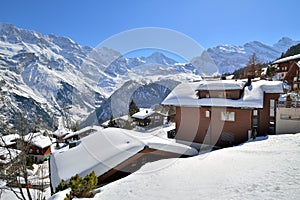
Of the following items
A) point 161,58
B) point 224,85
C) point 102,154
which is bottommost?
point 102,154

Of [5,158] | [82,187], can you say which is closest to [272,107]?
[82,187]

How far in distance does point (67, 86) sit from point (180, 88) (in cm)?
16300

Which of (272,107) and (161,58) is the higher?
(161,58)

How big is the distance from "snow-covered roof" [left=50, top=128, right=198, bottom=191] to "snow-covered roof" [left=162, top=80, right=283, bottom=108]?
4.77 meters

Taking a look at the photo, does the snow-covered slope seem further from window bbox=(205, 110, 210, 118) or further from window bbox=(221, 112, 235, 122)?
window bbox=(205, 110, 210, 118)

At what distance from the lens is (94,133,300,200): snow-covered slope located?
471 cm

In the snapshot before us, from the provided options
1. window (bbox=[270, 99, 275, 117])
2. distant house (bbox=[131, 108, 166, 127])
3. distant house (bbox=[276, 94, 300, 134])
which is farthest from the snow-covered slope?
distant house (bbox=[131, 108, 166, 127])

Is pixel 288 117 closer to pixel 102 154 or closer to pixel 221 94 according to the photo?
pixel 221 94

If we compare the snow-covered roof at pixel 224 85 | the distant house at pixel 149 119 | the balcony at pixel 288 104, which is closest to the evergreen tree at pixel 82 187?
the snow-covered roof at pixel 224 85

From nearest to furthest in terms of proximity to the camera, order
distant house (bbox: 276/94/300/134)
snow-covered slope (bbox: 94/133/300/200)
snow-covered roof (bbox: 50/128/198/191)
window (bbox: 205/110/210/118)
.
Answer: snow-covered slope (bbox: 94/133/300/200), snow-covered roof (bbox: 50/128/198/191), distant house (bbox: 276/94/300/134), window (bbox: 205/110/210/118)

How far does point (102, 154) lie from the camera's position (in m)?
9.94

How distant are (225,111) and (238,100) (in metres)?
1.30

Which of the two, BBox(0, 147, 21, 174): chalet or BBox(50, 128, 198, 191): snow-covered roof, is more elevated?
BBox(50, 128, 198, 191): snow-covered roof

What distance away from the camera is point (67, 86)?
161 meters
